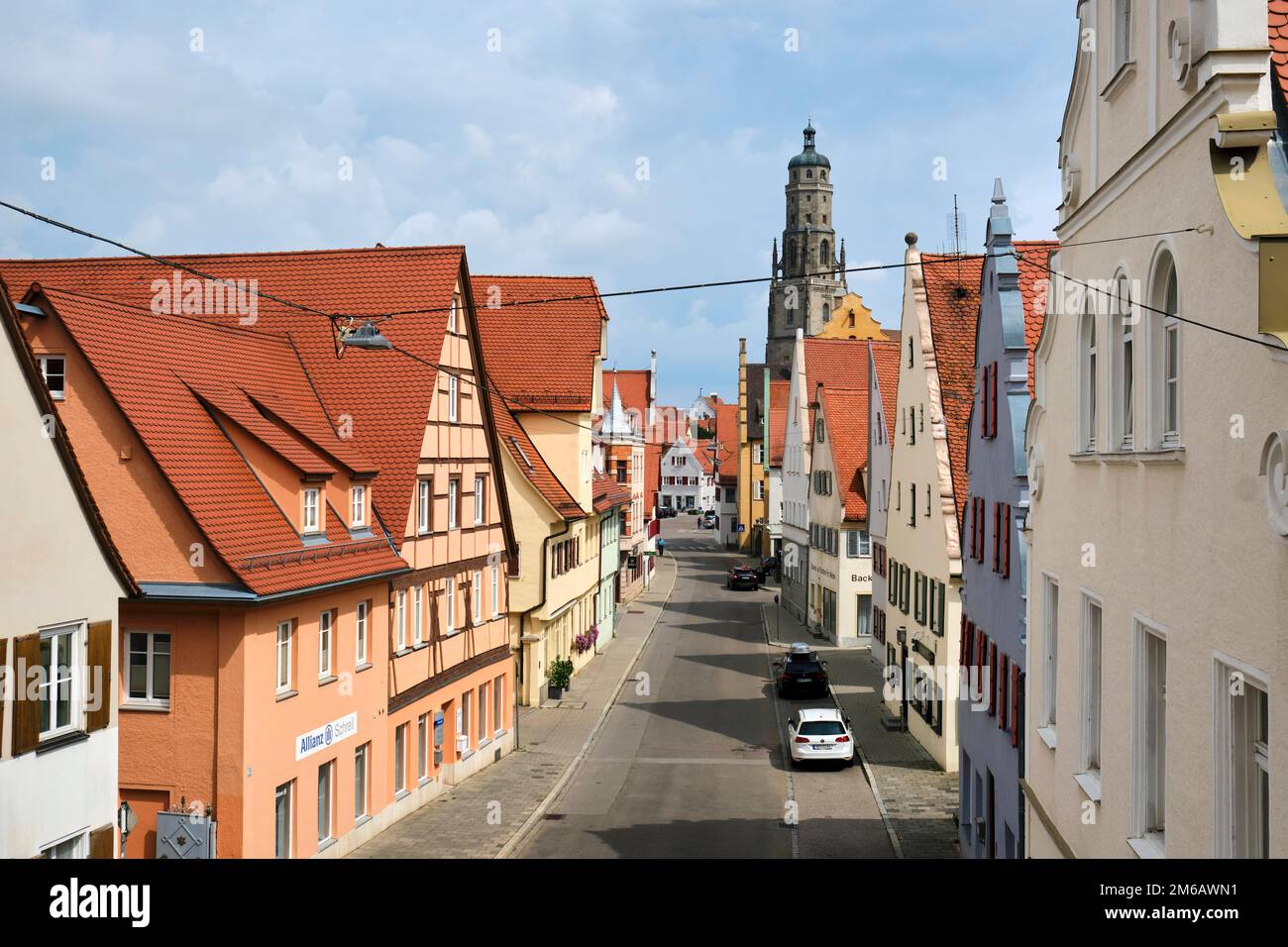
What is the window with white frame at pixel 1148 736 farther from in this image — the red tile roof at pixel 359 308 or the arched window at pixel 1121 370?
the red tile roof at pixel 359 308

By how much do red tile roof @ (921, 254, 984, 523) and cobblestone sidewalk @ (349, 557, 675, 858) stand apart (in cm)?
1114

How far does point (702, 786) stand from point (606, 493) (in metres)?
19.4

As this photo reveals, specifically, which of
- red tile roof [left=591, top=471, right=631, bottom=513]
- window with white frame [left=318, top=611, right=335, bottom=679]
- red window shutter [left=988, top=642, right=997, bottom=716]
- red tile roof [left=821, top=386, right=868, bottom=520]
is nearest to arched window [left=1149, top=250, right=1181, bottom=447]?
red window shutter [left=988, top=642, right=997, bottom=716]

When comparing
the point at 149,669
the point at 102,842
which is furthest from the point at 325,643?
the point at 102,842

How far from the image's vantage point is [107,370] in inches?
603

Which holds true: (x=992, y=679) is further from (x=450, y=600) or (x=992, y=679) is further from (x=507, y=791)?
(x=450, y=600)

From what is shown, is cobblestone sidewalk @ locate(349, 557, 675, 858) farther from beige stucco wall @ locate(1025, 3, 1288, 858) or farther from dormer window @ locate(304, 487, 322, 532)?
beige stucco wall @ locate(1025, 3, 1288, 858)

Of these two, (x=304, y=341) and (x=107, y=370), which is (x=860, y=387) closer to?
(x=304, y=341)

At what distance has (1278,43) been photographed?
6.42 m

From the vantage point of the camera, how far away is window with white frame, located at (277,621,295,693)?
1608cm

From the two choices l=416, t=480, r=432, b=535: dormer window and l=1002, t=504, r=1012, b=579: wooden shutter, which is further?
l=416, t=480, r=432, b=535: dormer window
